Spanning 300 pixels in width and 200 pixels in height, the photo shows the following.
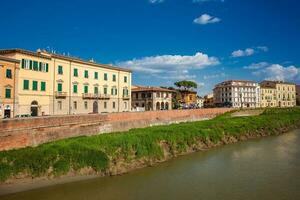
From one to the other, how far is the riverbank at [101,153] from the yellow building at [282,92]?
70.7 meters

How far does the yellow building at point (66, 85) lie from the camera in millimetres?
29578

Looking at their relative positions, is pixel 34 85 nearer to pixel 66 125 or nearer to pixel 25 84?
pixel 25 84

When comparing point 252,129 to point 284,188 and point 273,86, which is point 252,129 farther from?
point 273,86

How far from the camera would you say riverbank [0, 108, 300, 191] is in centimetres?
1660

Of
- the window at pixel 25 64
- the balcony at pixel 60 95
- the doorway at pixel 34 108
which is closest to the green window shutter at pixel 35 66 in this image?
the window at pixel 25 64

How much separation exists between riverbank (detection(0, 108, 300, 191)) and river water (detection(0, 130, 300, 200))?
36.5 inches

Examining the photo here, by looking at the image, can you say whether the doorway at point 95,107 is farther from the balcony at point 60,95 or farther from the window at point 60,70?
the window at point 60,70

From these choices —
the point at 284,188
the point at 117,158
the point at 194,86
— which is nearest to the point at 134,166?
the point at 117,158

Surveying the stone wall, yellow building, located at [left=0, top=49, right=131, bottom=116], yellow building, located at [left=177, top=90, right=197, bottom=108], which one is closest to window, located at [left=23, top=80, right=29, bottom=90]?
yellow building, located at [left=0, top=49, right=131, bottom=116]

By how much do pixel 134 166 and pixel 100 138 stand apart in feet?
11.4

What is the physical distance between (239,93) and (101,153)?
7439cm

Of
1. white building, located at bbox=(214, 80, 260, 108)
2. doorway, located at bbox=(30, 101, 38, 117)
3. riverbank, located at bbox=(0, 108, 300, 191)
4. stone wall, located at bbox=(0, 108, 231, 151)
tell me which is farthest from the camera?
white building, located at bbox=(214, 80, 260, 108)

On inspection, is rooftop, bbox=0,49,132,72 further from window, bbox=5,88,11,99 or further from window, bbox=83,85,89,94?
window, bbox=5,88,11,99

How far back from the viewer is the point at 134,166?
20547 mm
